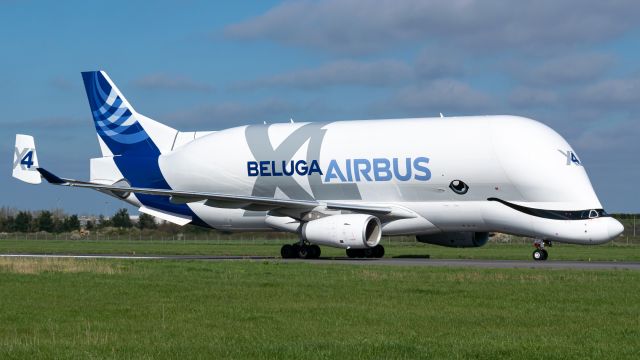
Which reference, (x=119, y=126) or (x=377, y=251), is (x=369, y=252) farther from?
(x=119, y=126)

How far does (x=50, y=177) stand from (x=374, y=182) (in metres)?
12.2

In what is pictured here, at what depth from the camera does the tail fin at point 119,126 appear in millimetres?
46719

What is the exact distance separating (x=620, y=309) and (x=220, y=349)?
828cm

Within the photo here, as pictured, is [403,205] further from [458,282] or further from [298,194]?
[458,282]

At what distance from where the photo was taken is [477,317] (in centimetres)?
1719

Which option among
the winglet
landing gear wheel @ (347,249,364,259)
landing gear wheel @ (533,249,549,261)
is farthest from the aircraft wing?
landing gear wheel @ (533,249,549,261)

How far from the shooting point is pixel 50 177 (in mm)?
39281

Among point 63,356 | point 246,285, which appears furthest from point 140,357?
point 246,285

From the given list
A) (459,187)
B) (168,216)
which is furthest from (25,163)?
(459,187)

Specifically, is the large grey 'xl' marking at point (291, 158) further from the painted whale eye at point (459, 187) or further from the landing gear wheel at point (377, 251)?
the painted whale eye at point (459, 187)

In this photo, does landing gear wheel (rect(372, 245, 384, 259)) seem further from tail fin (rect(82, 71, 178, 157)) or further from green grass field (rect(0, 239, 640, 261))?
tail fin (rect(82, 71, 178, 157))

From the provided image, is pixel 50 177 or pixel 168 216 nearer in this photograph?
pixel 50 177

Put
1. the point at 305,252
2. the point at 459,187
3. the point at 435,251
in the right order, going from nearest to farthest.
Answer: the point at 459,187 < the point at 305,252 < the point at 435,251

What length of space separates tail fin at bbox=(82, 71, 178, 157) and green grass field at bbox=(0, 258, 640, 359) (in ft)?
60.6
